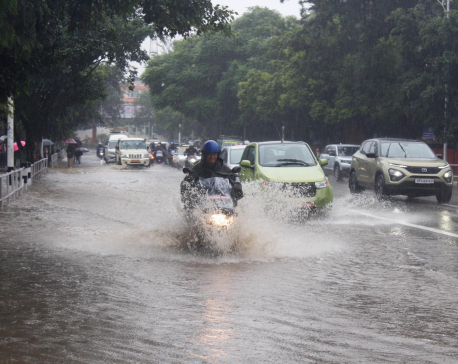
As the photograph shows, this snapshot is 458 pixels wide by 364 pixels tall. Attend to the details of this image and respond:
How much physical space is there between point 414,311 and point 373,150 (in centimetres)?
1474

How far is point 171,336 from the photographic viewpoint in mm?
5594

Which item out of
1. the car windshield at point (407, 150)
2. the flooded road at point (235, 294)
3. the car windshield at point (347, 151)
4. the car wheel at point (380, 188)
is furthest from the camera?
the car windshield at point (347, 151)

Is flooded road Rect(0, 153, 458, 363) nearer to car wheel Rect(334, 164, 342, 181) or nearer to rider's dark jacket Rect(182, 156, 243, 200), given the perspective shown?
rider's dark jacket Rect(182, 156, 243, 200)

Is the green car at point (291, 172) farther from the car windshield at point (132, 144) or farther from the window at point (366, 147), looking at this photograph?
the car windshield at point (132, 144)

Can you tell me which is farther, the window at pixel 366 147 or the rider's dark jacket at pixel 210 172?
the window at pixel 366 147

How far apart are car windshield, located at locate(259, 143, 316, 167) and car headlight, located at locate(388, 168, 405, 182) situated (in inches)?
141

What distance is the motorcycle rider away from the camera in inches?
392

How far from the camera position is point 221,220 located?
9594 mm

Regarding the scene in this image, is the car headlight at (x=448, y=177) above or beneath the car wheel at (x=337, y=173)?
above

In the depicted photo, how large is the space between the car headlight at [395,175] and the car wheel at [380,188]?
0.40 metres

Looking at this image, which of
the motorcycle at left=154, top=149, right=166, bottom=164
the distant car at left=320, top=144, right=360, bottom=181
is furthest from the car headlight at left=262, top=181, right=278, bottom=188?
the motorcycle at left=154, top=149, right=166, bottom=164

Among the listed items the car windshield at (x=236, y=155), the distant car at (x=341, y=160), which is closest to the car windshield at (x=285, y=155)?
the car windshield at (x=236, y=155)

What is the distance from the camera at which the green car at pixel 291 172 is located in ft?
47.8

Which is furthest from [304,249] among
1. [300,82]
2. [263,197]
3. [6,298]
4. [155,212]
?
[300,82]
